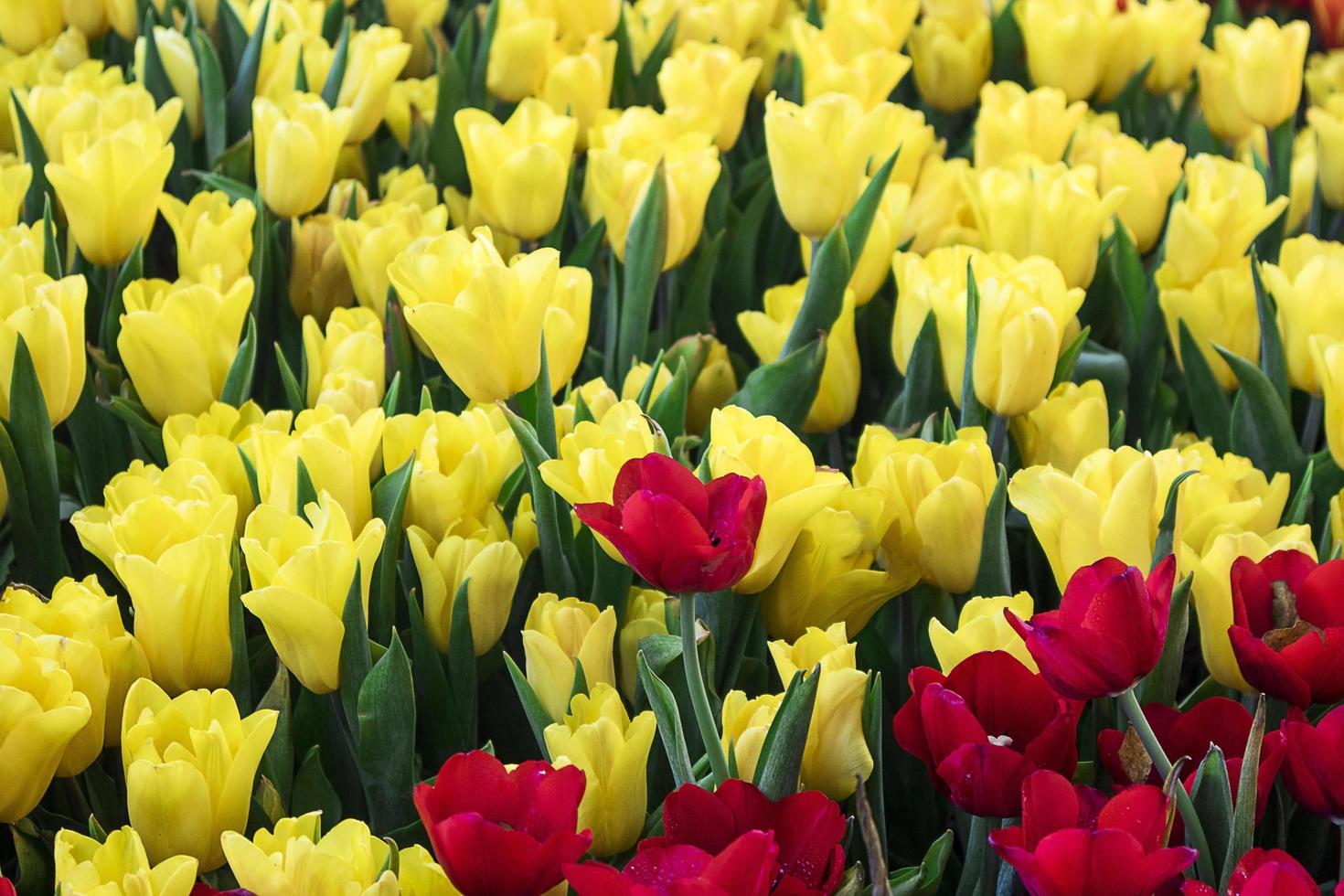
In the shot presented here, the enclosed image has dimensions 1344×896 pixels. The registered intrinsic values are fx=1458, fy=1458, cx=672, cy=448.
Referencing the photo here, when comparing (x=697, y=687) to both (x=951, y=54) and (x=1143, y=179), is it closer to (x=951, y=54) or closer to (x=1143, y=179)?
(x=1143, y=179)

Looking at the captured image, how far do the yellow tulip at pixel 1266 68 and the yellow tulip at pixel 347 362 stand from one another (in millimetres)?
908

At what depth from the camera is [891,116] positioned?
1.10m

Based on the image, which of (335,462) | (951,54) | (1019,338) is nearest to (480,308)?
(335,462)

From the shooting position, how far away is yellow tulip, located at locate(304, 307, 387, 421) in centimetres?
94

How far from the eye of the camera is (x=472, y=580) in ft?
2.57

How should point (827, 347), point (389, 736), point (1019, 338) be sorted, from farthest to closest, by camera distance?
point (827, 347) < point (1019, 338) < point (389, 736)

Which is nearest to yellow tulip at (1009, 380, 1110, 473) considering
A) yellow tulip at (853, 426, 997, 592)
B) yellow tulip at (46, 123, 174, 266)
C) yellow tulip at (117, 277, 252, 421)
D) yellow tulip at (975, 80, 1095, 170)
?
yellow tulip at (853, 426, 997, 592)

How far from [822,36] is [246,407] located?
2.55ft

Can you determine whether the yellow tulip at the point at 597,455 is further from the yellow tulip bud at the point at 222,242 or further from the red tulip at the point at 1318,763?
the yellow tulip bud at the point at 222,242

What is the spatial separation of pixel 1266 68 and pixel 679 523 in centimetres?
107

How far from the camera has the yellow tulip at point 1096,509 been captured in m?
0.73

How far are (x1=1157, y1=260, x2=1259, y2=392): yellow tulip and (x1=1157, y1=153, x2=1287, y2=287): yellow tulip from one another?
0.04 metres

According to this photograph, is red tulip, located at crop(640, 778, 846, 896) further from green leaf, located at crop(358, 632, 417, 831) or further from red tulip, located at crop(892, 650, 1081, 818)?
green leaf, located at crop(358, 632, 417, 831)

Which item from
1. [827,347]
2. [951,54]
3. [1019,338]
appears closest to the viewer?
[1019,338]
